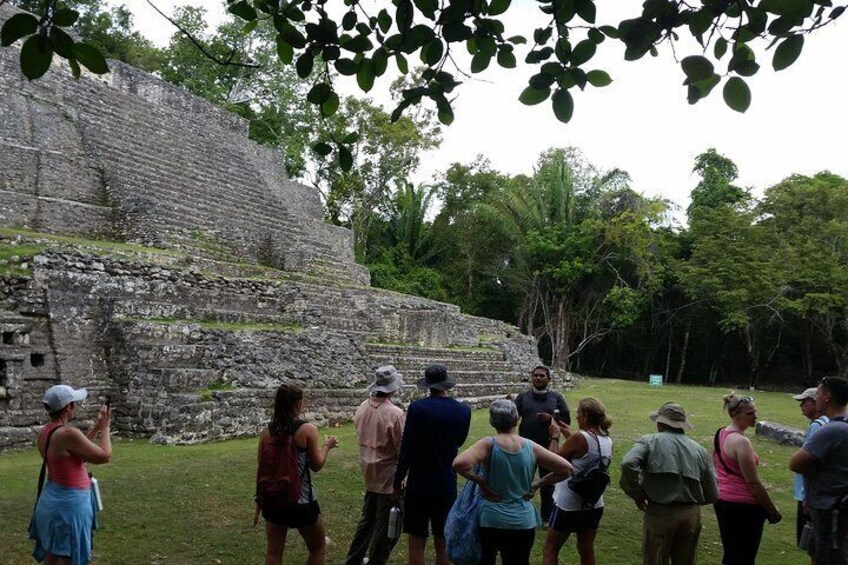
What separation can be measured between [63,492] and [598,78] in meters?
3.23

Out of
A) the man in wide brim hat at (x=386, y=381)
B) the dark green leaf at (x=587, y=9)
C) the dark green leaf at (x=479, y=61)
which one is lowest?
the man in wide brim hat at (x=386, y=381)

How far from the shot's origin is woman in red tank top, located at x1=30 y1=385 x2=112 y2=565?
3375 mm

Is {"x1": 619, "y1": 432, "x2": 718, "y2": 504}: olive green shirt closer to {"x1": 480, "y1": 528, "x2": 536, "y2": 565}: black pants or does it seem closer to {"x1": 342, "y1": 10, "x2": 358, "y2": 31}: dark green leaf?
{"x1": 480, "y1": 528, "x2": 536, "y2": 565}: black pants

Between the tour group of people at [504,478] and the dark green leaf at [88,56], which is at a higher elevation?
the dark green leaf at [88,56]

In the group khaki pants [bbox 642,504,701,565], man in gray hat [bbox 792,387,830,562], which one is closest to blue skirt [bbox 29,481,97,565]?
khaki pants [bbox 642,504,701,565]

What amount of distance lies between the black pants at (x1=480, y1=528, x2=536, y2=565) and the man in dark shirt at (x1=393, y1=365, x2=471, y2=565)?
0.61 m

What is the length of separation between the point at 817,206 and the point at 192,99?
2016 centimetres

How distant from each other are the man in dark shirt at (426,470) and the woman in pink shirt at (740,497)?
156 cm

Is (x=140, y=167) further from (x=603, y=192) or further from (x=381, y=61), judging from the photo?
(x=603, y=192)

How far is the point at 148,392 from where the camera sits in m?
8.63

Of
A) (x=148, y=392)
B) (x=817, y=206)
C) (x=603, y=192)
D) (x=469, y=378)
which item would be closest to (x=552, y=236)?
(x=603, y=192)

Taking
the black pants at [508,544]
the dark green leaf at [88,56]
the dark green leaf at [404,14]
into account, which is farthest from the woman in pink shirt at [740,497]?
the dark green leaf at [88,56]

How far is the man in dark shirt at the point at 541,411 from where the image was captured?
5.42m

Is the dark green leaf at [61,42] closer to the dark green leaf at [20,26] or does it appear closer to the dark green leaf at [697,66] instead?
the dark green leaf at [20,26]
